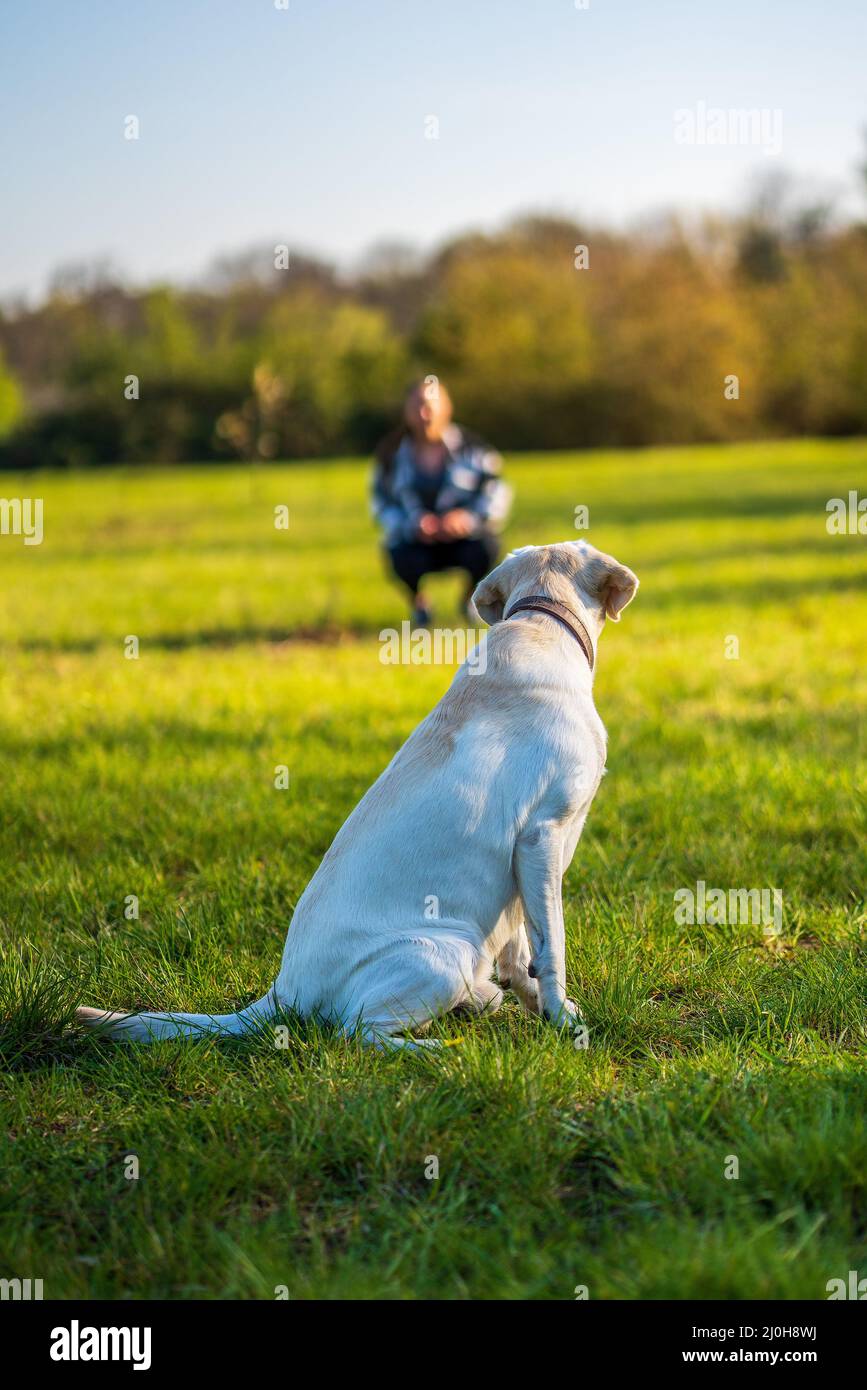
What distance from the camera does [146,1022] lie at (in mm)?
3617

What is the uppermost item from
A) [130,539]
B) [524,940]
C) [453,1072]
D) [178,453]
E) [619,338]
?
[619,338]

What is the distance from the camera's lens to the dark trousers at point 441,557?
1070cm

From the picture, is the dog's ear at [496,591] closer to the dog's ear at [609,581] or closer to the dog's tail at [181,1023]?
the dog's ear at [609,581]

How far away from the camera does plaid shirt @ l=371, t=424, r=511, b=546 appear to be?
1062cm

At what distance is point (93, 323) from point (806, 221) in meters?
34.5

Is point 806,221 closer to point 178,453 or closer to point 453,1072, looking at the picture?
point 178,453

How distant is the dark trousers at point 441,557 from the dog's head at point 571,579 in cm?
677

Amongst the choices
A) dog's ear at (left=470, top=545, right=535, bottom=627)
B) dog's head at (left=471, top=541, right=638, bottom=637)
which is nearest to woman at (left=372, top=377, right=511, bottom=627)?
dog's ear at (left=470, top=545, right=535, bottom=627)

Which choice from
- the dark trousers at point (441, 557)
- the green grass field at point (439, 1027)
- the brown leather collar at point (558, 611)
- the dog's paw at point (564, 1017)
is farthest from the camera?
the dark trousers at point (441, 557)

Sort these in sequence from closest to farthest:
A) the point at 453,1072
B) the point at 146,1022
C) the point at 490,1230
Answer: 1. the point at 490,1230
2. the point at 453,1072
3. the point at 146,1022

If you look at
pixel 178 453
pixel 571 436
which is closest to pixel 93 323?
pixel 178 453

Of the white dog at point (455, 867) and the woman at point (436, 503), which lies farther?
the woman at point (436, 503)

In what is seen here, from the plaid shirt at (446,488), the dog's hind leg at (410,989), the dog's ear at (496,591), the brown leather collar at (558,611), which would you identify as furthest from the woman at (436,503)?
the dog's hind leg at (410,989)

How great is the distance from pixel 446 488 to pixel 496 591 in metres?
6.77
